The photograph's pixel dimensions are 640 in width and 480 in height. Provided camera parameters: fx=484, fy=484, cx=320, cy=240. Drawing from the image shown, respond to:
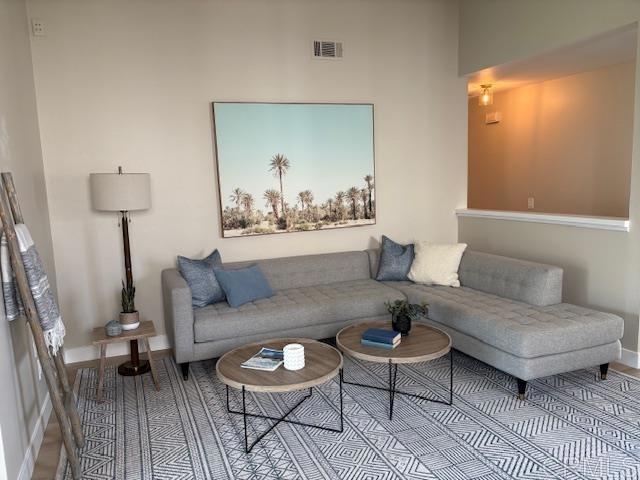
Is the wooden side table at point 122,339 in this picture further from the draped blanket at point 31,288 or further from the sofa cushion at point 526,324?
the sofa cushion at point 526,324

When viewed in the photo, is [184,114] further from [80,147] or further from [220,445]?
[220,445]

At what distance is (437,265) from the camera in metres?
4.28

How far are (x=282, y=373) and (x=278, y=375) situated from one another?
0.03 meters

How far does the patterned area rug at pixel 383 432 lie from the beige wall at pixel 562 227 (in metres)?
0.68

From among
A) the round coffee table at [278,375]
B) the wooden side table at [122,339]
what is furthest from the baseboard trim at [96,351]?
the round coffee table at [278,375]

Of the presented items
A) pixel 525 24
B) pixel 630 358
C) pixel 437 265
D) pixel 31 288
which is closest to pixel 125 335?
pixel 31 288

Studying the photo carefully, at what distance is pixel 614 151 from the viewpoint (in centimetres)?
477

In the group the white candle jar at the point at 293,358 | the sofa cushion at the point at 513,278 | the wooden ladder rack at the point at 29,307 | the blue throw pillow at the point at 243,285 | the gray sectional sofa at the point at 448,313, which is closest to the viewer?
the wooden ladder rack at the point at 29,307

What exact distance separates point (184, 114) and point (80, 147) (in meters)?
0.87

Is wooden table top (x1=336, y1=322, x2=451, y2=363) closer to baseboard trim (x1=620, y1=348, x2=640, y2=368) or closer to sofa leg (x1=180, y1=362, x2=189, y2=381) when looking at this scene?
sofa leg (x1=180, y1=362, x2=189, y2=381)

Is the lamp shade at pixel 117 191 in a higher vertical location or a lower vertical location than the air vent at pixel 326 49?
lower

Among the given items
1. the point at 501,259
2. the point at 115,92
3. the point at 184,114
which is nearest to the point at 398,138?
the point at 501,259

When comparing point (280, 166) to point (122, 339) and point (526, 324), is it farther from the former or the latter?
point (526, 324)

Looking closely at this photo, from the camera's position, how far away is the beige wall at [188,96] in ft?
12.5
